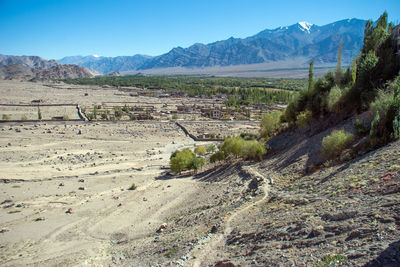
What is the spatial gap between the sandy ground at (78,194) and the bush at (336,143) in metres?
8.56

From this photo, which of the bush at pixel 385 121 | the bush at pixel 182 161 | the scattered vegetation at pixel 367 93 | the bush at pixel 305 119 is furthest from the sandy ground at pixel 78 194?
the bush at pixel 385 121

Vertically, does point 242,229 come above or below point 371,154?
below

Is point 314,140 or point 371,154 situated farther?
point 314,140

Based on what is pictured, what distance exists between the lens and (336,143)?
46.5ft

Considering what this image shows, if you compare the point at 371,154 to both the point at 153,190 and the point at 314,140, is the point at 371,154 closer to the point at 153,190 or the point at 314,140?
the point at 314,140

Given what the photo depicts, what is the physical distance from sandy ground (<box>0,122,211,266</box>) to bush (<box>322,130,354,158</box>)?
8.56 m

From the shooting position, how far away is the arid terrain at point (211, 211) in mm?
7324

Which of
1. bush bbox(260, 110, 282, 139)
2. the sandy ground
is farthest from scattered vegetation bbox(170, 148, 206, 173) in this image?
bush bbox(260, 110, 282, 139)

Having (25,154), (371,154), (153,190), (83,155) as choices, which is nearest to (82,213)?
(153,190)

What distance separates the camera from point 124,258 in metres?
10.8

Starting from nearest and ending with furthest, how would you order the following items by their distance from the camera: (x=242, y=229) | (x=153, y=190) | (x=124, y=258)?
(x=242, y=229) < (x=124, y=258) < (x=153, y=190)

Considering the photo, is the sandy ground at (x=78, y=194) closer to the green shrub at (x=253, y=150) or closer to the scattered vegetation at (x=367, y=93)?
the green shrub at (x=253, y=150)

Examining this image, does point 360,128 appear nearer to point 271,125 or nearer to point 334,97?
point 334,97

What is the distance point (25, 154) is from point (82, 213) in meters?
21.4
